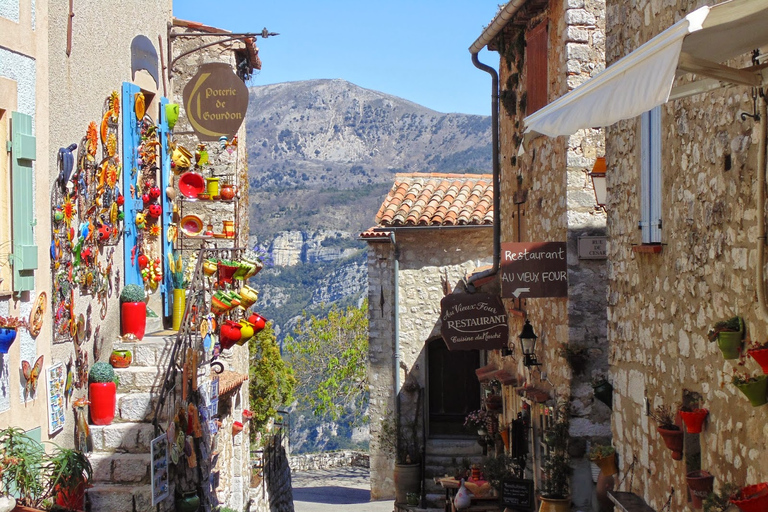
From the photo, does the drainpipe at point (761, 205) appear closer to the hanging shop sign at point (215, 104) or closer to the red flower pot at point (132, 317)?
the red flower pot at point (132, 317)

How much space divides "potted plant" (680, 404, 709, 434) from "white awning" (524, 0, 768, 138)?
1811mm

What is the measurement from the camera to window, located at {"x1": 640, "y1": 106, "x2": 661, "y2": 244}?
6164 mm

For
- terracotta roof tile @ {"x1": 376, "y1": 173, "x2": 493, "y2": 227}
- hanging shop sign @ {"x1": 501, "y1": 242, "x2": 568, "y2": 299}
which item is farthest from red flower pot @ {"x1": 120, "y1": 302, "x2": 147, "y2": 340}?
terracotta roof tile @ {"x1": 376, "y1": 173, "x2": 493, "y2": 227}

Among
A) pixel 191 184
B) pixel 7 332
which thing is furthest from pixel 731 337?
pixel 191 184

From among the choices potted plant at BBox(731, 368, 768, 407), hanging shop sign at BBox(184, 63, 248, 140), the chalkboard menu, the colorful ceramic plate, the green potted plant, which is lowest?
the chalkboard menu

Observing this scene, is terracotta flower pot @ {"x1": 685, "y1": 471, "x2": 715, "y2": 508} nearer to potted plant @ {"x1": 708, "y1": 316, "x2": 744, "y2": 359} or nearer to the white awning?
potted plant @ {"x1": 708, "y1": 316, "x2": 744, "y2": 359}

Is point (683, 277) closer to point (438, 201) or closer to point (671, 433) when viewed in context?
point (671, 433)

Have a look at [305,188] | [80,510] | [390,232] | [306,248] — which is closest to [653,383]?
[80,510]

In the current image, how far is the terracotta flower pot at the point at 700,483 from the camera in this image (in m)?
5.07

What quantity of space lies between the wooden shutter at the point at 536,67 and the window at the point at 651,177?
172 inches

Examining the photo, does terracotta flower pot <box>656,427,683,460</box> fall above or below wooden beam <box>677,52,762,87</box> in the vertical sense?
below

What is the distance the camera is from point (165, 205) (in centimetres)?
1171

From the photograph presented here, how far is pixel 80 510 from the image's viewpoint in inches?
291

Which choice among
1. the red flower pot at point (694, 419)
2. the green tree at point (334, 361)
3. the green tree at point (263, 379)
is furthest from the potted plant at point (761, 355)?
the green tree at point (334, 361)
